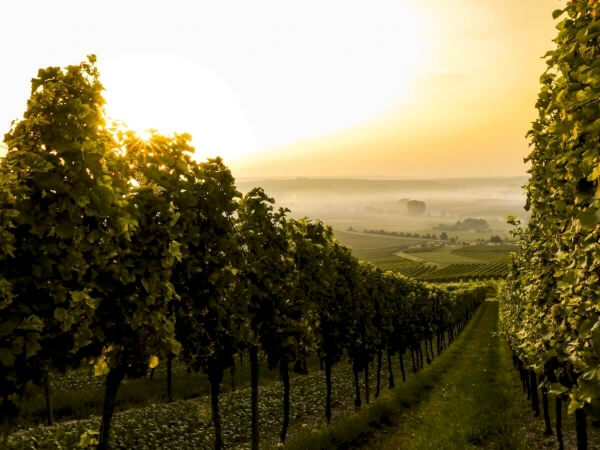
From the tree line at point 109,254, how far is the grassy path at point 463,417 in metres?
6.51

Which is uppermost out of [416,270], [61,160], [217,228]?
[61,160]

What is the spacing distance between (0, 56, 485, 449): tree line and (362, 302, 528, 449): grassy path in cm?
651

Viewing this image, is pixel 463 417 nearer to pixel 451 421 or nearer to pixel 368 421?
pixel 451 421

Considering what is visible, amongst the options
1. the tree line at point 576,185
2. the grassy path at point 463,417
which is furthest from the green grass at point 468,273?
the tree line at point 576,185

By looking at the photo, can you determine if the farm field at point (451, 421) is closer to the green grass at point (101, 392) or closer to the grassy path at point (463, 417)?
the grassy path at point (463, 417)

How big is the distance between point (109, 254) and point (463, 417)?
726 inches

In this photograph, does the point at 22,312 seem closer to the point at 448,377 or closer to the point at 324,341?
the point at 324,341

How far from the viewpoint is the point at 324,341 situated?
20578 mm

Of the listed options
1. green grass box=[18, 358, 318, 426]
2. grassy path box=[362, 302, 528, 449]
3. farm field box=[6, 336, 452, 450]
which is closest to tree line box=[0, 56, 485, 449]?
farm field box=[6, 336, 452, 450]

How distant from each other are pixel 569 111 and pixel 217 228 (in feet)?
29.8

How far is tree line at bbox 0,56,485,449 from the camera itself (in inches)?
243

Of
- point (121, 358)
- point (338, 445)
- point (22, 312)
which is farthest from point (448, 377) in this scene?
point (22, 312)

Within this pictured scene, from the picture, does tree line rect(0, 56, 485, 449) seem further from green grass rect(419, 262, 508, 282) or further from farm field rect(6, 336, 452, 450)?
green grass rect(419, 262, 508, 282)

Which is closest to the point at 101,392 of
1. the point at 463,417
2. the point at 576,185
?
the point at 463,417
